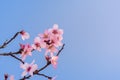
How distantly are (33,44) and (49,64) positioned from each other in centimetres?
141

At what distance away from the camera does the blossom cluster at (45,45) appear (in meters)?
9.48

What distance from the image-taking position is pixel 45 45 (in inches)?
403

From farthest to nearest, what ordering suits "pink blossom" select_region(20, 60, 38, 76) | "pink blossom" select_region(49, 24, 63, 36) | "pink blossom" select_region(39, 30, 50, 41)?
"pink blossom" select_region(49, 24, 63, 36) < "pink blossom" select_region(39, 30, 50, 41) < "pink blossom" select_region(20, 60, 38, 76)

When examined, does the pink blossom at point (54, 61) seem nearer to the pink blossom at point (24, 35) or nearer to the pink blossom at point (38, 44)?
the pink blossom at point (38, 44)

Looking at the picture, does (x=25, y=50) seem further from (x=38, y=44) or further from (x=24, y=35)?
(x=24, y=35)

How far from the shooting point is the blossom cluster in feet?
31.1

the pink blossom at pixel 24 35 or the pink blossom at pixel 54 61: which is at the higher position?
the pink blossom at pixel 24 35

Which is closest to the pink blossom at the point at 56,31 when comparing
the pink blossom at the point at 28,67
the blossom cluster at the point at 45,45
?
the blossom cluster at the point at 45,45

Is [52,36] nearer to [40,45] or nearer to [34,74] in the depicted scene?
[40,45]

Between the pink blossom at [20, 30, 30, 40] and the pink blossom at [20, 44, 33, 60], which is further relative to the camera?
the pink blossom at [20, 30, 30, 40]

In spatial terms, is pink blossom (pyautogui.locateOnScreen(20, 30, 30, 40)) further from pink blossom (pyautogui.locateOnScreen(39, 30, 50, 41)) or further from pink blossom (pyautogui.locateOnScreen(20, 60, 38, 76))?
pink blossom (pyautogui.locateOnScreen(20, 60, 38, 76))

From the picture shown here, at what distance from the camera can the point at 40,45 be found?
1023 centimetres

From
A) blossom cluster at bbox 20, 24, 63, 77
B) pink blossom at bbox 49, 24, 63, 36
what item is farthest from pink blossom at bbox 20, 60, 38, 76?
pink blossom at bbox 49, 24, 63, 36

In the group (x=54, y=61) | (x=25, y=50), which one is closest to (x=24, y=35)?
(x=25, y=50)
